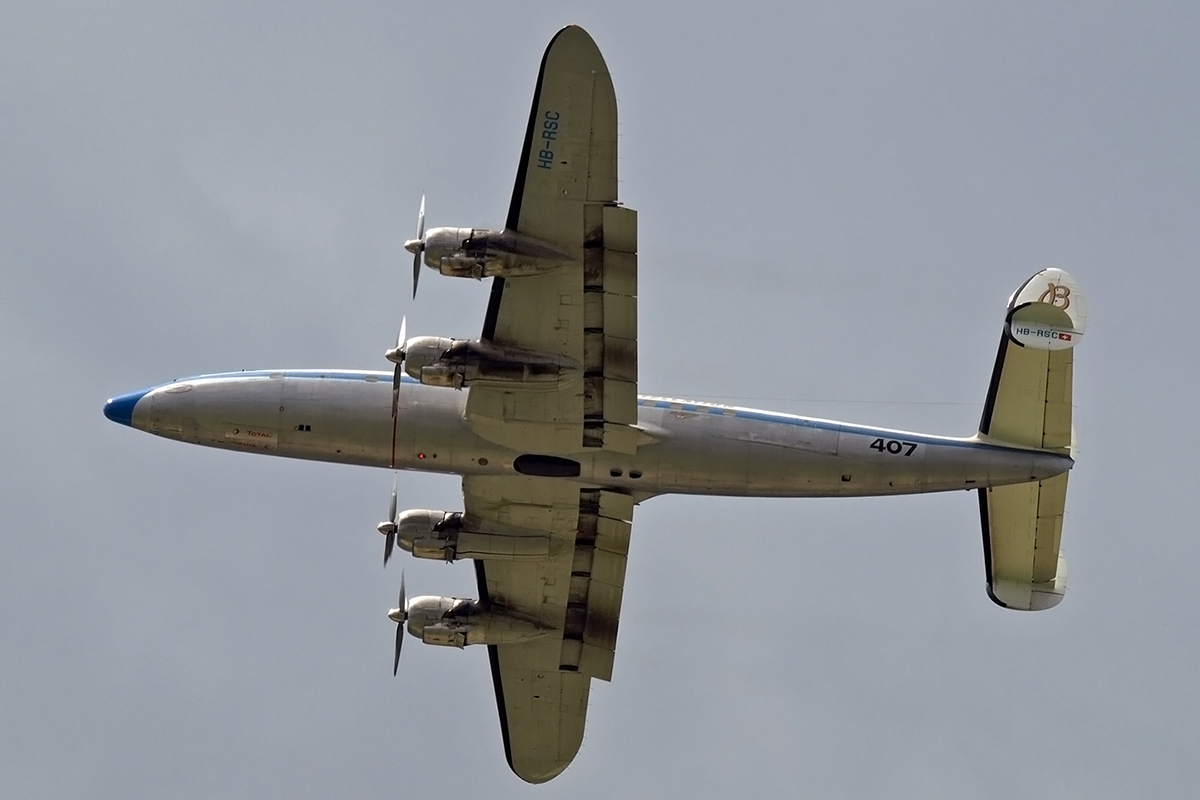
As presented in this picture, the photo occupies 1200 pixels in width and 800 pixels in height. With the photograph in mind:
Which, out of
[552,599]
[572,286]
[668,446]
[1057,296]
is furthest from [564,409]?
[1057,296]

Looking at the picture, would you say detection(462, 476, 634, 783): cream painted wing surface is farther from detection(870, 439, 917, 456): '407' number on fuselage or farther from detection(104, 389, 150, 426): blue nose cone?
detection(104, 389, 150, 426): blue nose cone

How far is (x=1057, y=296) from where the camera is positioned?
124ft

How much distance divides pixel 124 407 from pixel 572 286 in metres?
11.6

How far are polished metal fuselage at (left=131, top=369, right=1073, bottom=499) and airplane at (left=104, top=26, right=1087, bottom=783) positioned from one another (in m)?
0.05

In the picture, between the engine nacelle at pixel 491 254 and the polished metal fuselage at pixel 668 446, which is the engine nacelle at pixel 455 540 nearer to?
the polished metal fuselage at pixel 668 446

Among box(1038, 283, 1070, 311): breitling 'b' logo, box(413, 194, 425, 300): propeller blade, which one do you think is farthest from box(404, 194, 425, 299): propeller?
box(1038, 283, 1070, 311): breitling 'b' logo

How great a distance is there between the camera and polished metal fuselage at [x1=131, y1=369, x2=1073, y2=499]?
36.4 m

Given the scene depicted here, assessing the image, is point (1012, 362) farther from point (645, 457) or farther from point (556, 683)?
point (556, 683)

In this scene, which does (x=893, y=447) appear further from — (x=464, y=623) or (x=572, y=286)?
(x=464, y=623)

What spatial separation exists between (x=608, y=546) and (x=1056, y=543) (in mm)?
10454

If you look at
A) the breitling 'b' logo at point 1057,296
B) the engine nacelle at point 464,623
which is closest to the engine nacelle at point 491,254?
the engine nacelle at point 464,623

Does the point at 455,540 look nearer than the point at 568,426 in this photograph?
No

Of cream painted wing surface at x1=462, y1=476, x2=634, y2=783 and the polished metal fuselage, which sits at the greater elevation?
the polished metal fuselage

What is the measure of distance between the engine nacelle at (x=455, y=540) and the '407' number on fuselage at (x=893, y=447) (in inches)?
318
